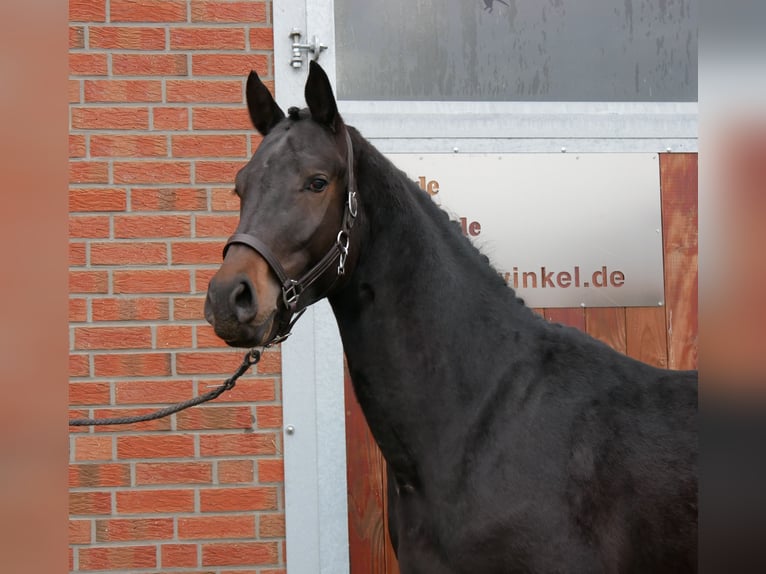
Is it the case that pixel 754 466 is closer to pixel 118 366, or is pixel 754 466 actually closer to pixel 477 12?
pixel 118 366

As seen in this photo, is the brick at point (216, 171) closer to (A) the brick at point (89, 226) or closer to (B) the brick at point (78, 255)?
(A) the brick at point (89, 226)

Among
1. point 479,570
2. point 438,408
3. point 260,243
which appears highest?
point 260,243

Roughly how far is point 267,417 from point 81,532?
95cm

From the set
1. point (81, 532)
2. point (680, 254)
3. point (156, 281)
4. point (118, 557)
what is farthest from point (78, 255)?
point (680, 254)

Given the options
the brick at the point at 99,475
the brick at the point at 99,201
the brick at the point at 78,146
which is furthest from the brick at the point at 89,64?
the brick at the point at 99,475

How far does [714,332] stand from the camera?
0.55m

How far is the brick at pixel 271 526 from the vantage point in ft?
11.0

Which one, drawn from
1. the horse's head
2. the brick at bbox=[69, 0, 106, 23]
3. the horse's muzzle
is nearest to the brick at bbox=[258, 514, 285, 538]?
the horse's head

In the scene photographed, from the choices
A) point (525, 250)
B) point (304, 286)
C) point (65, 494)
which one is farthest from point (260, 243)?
point (525, 250)

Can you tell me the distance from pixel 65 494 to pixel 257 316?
1462 millimetres

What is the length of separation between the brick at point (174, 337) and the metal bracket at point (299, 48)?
130 centimetres

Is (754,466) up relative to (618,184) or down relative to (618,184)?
down

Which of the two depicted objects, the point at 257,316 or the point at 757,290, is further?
the point at 257,316

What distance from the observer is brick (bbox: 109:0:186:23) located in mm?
3418
